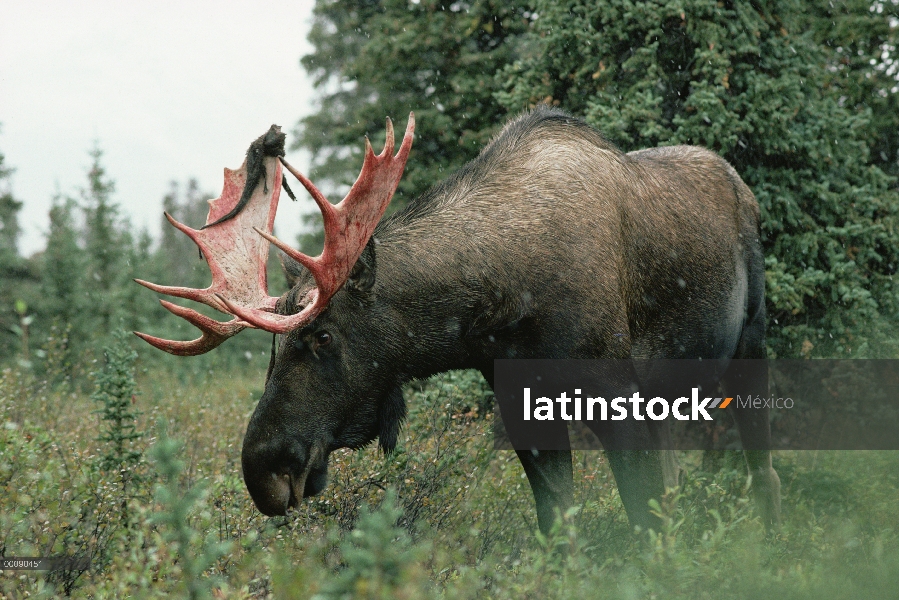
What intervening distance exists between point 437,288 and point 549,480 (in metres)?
1.22

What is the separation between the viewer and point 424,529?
4.40 meters

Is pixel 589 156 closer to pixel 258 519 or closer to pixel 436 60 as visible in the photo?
pixel 258 519

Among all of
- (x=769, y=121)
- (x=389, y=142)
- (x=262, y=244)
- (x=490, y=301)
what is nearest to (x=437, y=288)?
(x=490, y=301)

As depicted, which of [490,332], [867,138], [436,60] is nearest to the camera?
[490,332]

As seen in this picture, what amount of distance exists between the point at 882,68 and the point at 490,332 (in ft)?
26.6

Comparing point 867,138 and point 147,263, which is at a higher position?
point 867,138

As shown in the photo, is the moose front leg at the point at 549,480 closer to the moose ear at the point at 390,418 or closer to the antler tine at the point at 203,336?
the moose ear at the point at 390,418

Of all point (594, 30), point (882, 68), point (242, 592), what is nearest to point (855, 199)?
point (594, 30)

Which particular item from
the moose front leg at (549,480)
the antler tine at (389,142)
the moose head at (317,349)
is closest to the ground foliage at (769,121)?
the moose front leg at (549,480)

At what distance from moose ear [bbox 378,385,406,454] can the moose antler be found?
0.69 m

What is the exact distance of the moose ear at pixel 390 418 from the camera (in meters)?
4.46

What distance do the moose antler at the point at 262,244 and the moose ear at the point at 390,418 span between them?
0.69 metres

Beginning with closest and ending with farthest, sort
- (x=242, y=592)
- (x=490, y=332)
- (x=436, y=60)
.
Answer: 1. (x=242, y=592)
2. (x=490, y=332)
3. (x=436, y=60)

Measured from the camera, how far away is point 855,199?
773 cm
